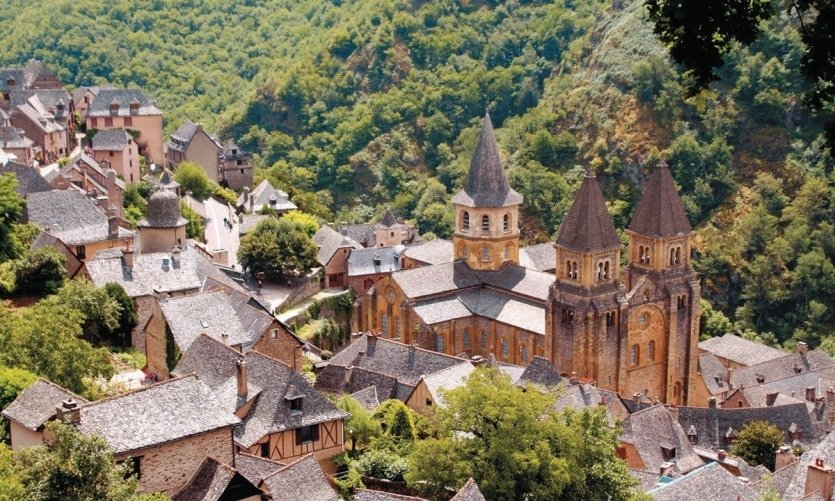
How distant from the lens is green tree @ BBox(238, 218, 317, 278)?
70.9 meters

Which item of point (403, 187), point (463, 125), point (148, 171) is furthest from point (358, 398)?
point (463, 125)

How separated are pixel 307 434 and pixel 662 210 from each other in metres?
27.4

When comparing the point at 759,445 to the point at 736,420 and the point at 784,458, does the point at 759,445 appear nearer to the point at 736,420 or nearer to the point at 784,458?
the point at 736,420

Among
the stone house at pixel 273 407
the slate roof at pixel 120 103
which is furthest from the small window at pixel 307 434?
the slate roof at pixel 120 103

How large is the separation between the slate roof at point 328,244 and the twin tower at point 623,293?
1239 cm

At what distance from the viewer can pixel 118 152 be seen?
80875 mm

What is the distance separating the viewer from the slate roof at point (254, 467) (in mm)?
33438

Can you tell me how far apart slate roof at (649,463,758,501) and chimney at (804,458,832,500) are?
1973 millimetres

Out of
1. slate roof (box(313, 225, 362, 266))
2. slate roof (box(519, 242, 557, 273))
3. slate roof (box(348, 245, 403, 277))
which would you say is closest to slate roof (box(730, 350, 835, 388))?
slate roof (box(519, 242, 557, 273))

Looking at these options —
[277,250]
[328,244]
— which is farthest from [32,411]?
[328,244]

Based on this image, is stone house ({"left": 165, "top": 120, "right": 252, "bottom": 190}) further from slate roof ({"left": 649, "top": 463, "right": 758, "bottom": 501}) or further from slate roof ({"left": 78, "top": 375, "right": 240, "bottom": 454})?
slate roof ({"left": 78, "top": 375, "right": 240, "bottom": 454})

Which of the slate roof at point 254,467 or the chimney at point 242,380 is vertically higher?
the chimney at point 242,380

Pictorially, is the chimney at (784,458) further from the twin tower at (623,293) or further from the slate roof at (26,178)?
the slate roof at (26,178)

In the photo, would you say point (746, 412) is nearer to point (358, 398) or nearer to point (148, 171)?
point (358, 398)
